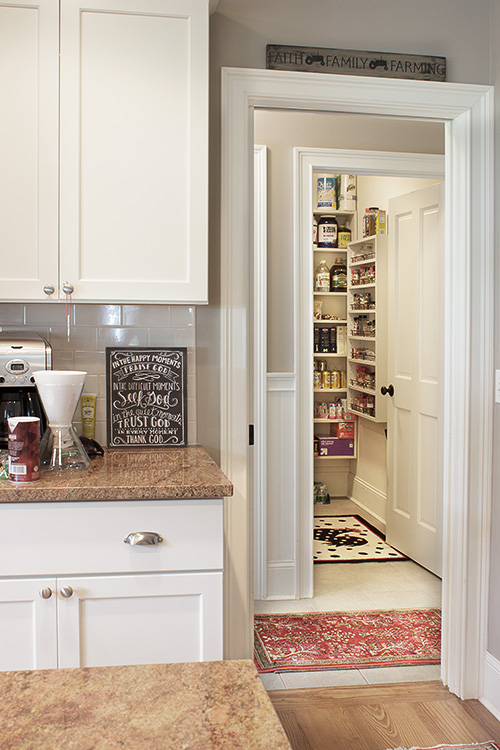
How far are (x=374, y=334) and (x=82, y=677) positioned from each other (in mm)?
4412

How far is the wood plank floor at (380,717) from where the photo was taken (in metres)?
2.27

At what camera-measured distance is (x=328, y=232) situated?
5363 millimetres

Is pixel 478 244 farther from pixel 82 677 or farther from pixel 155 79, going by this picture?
pixel 82 677

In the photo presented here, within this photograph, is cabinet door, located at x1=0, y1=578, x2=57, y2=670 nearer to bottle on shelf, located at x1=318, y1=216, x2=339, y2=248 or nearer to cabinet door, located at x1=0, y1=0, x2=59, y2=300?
cabinet door, located at x1=0, y1=0, x2=59, y2=300

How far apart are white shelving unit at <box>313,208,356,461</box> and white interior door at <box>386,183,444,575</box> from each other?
1.14 m

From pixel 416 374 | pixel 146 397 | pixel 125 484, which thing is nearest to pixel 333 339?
pixel 416 374

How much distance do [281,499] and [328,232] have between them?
2.60 meters

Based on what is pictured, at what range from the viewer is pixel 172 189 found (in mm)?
2051

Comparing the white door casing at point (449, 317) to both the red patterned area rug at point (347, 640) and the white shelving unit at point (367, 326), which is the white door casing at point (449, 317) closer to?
the red patterned area rug at point (347, 640)

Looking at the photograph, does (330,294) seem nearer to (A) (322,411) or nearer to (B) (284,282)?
(A) (322,411)

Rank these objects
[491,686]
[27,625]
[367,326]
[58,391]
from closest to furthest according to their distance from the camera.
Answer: [27,625], [58,391], [491,686], [367,326]

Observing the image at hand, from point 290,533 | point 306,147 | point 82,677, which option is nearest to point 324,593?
point 290,533

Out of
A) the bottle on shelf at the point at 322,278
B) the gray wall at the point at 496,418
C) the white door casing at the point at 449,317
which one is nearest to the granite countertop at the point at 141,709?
the white door casing at the point at 449,317

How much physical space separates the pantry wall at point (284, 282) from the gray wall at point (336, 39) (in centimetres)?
100
